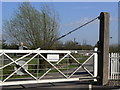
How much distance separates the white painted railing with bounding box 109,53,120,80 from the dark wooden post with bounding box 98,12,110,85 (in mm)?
1229

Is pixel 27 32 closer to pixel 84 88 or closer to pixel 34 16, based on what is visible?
pixel 34 16

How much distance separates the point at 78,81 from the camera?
31.2ft

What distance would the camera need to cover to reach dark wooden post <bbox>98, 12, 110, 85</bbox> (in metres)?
9.06

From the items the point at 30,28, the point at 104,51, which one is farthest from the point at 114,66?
the point at 30,28

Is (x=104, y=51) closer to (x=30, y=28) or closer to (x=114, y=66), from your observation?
(x=114, y=66)

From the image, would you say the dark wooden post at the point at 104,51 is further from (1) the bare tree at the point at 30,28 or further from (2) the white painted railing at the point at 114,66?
(1) the bare tree at the point at 30,28

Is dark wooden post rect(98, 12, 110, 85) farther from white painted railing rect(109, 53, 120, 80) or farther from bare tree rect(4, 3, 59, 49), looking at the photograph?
bare tree rect(4, 3, 59, 49)

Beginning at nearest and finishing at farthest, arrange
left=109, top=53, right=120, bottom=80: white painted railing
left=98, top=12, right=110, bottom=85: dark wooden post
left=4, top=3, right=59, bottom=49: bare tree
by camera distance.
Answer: left=98, top=12, right=110, bottom=85: dark wooden post < left=109, top=53, right=120, bottom=80: white painted railing < left=4, top=3, right=59, bottom=49: bare tree

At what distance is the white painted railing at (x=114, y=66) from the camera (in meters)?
10.3

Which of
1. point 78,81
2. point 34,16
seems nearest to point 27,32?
point 34,16

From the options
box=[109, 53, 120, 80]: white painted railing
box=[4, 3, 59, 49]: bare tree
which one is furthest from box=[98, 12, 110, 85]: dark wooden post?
box=[4, 3, 59, 49]: bare tree

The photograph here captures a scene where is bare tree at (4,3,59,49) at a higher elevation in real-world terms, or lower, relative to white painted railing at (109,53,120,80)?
higher

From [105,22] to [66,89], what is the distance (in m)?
3.41

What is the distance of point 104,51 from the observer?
29.9 feet
